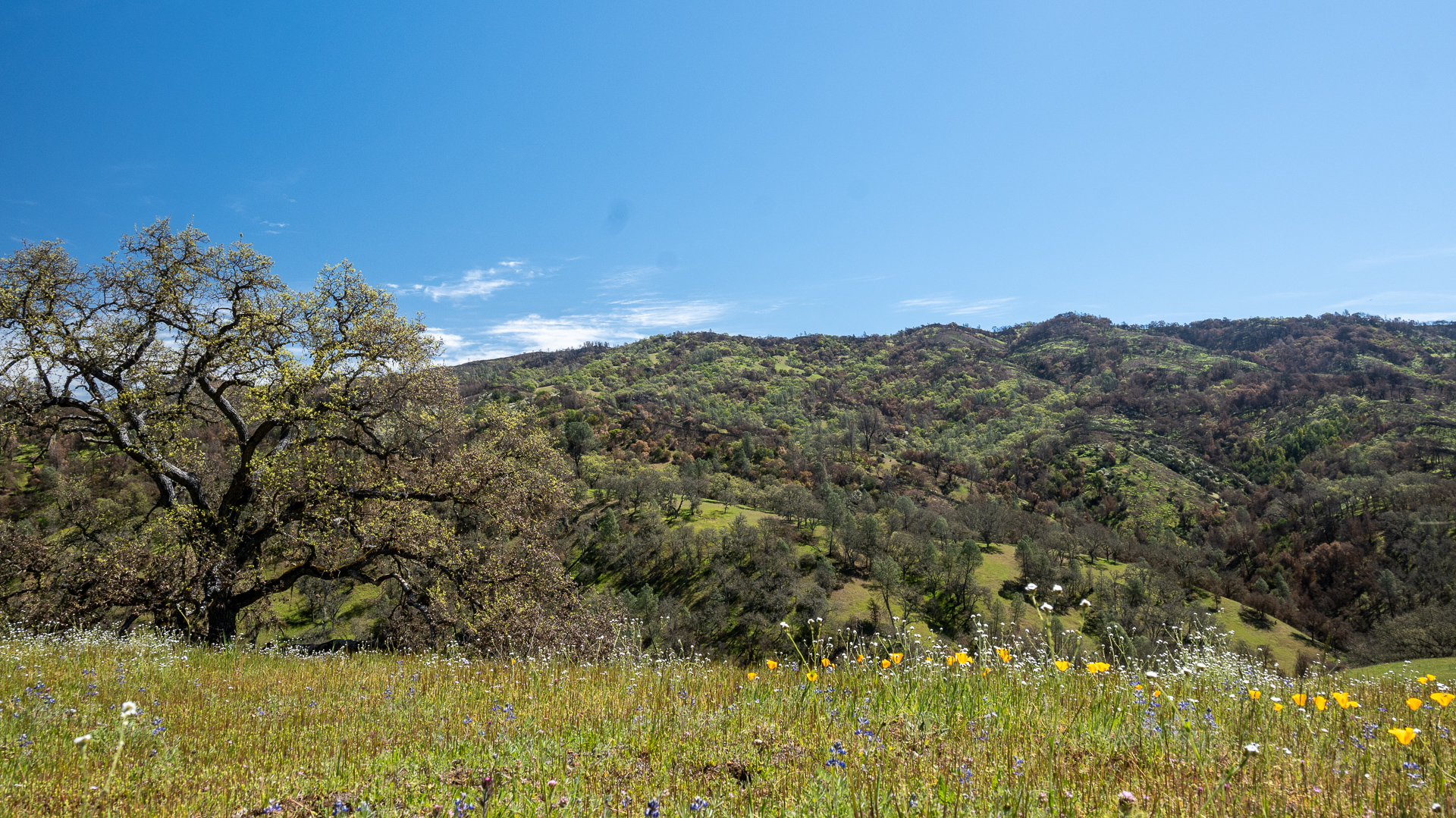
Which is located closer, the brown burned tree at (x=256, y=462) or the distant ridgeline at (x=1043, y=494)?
the brown burned tree at (x=256, y=462)

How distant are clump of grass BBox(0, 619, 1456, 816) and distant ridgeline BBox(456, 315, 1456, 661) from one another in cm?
256

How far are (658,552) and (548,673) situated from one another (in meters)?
66.2

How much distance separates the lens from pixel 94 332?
47.1ft

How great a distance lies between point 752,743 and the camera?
153 inches

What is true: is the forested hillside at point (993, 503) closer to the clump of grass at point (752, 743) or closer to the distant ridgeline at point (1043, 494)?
the distant ridgeline at point (1043, 494)

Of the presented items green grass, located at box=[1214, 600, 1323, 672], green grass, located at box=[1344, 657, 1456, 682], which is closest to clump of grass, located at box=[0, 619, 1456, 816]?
green grass, located at box=[1344, 657, 1456, 682]

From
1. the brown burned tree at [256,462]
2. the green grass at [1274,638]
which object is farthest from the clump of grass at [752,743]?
the green grass at [1274,638]

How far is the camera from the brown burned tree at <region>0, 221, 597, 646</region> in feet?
45.0

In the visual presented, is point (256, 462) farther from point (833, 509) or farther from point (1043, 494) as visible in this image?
point (1043, 494)

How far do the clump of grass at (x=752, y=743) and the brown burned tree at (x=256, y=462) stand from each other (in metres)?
8.09

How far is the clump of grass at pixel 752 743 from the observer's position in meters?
2.96

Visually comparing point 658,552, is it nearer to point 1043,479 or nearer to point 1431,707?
point 1431,707

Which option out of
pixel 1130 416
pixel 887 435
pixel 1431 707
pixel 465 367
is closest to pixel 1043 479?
pixel 887 435

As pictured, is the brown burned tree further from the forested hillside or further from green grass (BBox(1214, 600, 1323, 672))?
green grass (BBox(1214, 600, 1323, 672))
